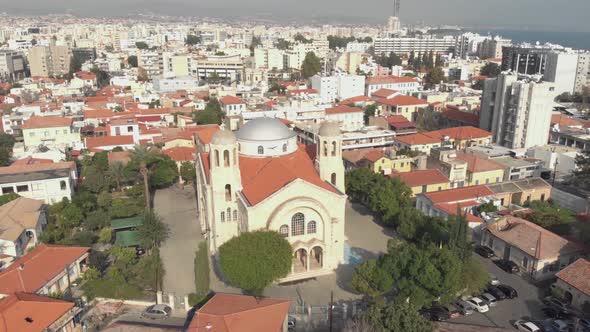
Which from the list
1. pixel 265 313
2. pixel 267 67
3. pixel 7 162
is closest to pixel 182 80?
pixel 267 67

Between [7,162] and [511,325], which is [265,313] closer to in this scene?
[511,325]

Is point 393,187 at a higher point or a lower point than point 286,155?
lower

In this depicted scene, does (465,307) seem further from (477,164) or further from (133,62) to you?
(133,62)

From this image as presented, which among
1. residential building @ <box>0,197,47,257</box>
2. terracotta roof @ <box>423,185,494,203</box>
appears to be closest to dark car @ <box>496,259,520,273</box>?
terracotta roof @ <box>423,185,494,203</box>

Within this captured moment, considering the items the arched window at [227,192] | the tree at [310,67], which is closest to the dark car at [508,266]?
the arched window at [227,192]

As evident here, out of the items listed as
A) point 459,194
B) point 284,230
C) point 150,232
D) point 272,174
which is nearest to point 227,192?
point 272,174

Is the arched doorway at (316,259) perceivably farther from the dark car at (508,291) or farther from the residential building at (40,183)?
the residential building at (40,183)
